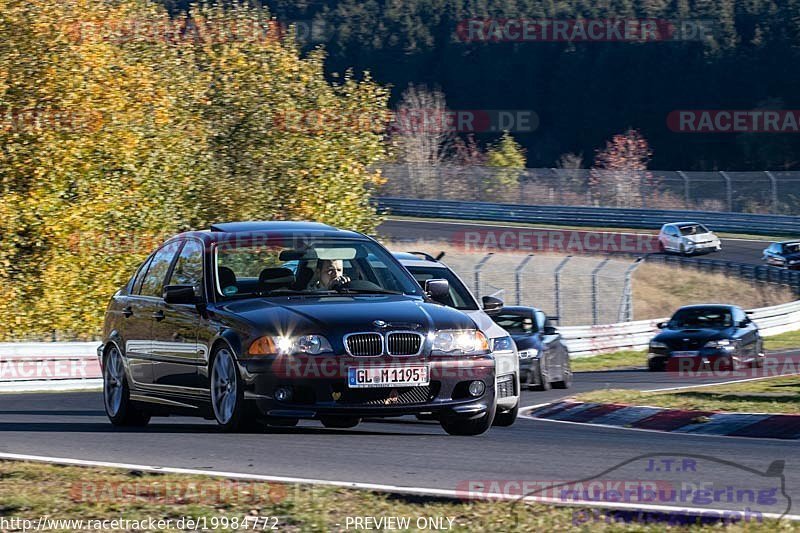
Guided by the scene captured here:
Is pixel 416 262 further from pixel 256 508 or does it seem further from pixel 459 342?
pixel 256 508

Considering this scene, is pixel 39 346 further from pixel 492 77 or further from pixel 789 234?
pixel 492 77

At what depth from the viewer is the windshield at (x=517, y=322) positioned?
21.5m

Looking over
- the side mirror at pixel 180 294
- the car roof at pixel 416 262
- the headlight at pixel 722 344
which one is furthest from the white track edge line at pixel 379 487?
the headlight at pixel 722 344

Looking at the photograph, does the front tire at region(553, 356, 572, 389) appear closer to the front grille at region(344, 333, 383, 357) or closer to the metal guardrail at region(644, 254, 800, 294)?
the front grille at region(344, 333, 383, 357)

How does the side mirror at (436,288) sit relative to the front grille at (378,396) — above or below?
above

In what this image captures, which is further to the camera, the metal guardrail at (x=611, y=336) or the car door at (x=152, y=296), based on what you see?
the metal guardrail at (x=611, y=336)

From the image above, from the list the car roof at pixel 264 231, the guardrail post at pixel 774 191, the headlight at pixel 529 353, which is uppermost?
the guardrail post at pixel 774 191

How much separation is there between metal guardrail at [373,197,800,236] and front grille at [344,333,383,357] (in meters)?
47.2

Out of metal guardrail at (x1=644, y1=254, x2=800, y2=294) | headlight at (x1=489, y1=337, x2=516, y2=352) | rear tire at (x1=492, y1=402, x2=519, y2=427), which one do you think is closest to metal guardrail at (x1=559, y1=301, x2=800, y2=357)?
metal guardrail at (x1=644, y1=254, x2=800, y2=294)

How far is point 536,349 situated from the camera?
20.6m

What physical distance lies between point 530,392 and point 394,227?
142 ft

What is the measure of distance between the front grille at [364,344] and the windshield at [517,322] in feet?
40.3

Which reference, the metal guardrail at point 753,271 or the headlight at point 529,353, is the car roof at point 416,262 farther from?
the metal guardrail at point 753,271

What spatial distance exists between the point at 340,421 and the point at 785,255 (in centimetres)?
4176
